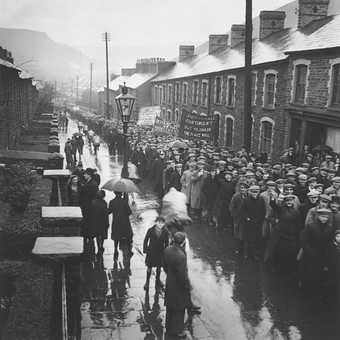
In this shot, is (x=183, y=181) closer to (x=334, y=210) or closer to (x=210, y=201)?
(x=210, y=201)

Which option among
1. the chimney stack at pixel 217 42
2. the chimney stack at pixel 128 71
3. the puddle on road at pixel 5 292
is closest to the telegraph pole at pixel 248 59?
the puddle on road at pixel 5 292

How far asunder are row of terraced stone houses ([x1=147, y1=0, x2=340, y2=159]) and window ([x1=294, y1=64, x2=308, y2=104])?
0.04 metres

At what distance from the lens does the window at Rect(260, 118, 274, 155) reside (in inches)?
861

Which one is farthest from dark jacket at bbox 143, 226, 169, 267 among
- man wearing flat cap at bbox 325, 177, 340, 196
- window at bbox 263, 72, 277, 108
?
window at bbox 263, 72, 277, 108

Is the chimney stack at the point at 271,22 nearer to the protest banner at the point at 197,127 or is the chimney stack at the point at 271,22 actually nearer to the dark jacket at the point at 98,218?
the protest banner at the point at 197,127

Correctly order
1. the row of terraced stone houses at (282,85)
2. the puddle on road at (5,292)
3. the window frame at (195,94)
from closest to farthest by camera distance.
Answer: the puddle on road at (5,292)
the row of terraced stone houses at (282,85)
the window frame at (195,94)

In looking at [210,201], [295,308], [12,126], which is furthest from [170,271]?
[12,126]

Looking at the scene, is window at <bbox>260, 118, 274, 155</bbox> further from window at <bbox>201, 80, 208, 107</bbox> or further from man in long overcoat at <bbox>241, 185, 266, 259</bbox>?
man in long overcoat at <bbox>241, 185, 266, 259</bbox>

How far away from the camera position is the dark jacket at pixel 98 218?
9305mm

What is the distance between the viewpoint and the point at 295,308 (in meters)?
7.52

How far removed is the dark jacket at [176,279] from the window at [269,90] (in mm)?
16709

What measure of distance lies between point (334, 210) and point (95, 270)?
16.4 feet

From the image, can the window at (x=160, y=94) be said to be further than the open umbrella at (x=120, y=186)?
Yes

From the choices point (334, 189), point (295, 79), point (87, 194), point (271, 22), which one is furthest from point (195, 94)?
point (334, 189)
